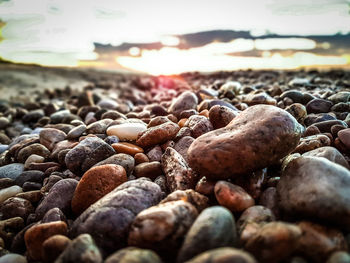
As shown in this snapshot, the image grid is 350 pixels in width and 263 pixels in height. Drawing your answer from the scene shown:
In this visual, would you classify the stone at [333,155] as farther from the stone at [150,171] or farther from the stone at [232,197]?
the stone at [150,171]

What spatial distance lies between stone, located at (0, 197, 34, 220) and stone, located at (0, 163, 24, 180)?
1.95 feet

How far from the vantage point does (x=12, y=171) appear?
3012 mm

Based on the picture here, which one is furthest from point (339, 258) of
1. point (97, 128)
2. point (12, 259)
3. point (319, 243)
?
point (97, 128)

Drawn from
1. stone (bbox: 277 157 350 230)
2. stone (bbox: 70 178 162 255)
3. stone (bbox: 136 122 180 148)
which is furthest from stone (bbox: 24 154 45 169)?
stone (bbox: 277 157 350 230)

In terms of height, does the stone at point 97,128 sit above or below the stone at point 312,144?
above

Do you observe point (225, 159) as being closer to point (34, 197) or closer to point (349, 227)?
point (349, 227)

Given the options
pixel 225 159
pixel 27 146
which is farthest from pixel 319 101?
pixel 27 146

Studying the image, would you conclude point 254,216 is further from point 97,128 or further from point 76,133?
point 76,133

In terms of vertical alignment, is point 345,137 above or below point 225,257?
above

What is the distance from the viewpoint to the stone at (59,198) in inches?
88.9

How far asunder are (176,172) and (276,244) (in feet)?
3.50

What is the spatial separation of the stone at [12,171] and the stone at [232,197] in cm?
244

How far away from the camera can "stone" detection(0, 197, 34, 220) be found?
2.36 metres

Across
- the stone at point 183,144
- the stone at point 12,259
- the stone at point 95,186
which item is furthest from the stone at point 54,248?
the stone at point 183,144
